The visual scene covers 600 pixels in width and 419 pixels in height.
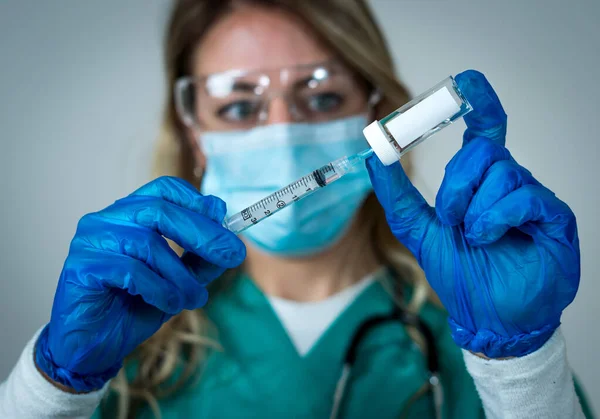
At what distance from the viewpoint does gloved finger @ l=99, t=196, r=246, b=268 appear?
0.79 meters

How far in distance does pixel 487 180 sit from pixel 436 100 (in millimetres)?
144

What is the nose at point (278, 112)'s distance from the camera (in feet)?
3.95

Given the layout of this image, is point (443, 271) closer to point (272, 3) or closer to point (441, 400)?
point (441, 400)

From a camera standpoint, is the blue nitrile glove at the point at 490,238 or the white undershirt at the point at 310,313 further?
the white undershirt at the point at 310,313

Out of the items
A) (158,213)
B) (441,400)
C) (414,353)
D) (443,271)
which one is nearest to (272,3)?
(158,213)

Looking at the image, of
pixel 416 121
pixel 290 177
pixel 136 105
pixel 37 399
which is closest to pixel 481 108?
pixel 416 121

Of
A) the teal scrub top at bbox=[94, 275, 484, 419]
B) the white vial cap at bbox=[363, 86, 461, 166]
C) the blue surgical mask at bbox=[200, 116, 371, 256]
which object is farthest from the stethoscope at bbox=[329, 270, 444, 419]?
the white vial cap at bbox=[363, 86, 461, 166]

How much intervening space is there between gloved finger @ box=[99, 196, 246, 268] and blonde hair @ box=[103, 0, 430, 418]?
1.76ft

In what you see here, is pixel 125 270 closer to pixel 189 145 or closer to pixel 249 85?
pixel 249 85

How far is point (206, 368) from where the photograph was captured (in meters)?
1.24

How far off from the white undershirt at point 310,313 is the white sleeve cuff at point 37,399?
537mm

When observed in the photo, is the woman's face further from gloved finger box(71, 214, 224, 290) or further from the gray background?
gloved finger box(71, 214, 224, 290)

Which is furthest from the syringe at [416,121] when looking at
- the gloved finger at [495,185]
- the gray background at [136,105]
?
the gray background at [136,105]

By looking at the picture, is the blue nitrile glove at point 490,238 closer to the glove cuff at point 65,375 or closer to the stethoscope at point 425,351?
the stethoscope at point 425,351
